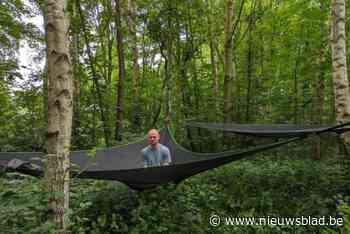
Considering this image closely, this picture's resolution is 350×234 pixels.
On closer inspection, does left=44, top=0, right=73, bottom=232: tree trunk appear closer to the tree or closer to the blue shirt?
the blue shirt

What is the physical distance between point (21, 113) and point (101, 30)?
2112 mm

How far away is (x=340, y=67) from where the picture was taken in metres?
2.91

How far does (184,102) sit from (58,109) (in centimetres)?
407

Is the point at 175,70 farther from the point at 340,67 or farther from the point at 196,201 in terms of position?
the point at 196,201

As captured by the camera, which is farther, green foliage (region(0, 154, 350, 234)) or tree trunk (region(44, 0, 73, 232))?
green foliage (region(0, 154, 350, 234))

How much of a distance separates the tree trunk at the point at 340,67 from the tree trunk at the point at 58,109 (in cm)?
261

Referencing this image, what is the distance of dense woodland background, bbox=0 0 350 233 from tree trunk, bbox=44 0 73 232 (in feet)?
0.54

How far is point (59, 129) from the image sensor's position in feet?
4.23

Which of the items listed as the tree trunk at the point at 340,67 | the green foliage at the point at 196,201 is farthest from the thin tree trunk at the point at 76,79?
the tree trunk at the point at 340,67

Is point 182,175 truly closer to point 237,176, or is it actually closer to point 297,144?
point 237,176

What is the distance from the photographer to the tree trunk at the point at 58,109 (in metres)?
1.26

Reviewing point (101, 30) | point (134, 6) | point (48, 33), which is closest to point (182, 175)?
point (48, 33)

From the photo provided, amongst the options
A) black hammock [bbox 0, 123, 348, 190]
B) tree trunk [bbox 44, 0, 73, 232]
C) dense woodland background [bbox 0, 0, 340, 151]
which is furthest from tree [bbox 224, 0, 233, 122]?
tree trunk [bbox 44, 0, 73, 232]

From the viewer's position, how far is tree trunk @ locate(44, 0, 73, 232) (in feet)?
4.14
